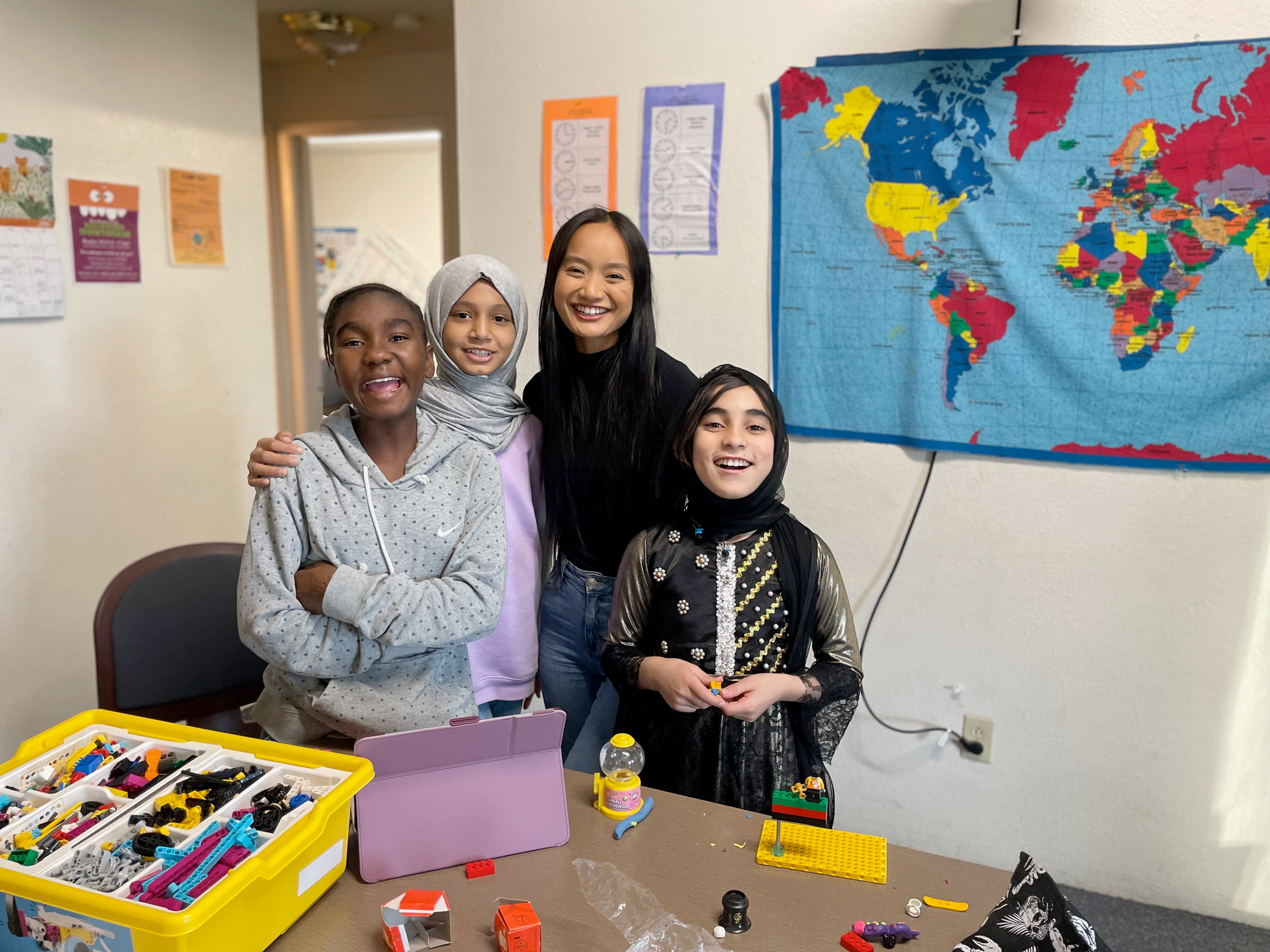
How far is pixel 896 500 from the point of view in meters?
2.23

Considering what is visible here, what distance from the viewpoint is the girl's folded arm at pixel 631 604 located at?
1484 mm

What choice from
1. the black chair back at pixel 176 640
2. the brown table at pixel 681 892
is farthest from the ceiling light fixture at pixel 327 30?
the brown table at pixel 681 892

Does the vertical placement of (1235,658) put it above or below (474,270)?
below

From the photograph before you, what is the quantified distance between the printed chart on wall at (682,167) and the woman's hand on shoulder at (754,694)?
4.34ft

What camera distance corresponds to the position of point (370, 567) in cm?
133

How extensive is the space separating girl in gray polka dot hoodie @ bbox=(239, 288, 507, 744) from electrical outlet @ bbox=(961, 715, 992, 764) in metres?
1.40

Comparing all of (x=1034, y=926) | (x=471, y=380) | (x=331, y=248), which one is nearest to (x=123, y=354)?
(x=471, y=380)

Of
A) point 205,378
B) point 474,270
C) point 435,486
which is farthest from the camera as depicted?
point 205,378

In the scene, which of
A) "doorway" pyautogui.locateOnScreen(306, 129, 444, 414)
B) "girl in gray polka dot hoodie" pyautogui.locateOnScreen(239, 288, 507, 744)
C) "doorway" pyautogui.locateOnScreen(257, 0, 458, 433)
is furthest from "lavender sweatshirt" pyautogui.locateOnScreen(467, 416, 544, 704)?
"doorway" pyautogui.locateOnScreen(306, 129, 444, 414)

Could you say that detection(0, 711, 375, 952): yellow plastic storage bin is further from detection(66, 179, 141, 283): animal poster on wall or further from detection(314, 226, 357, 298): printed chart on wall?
detection(314, 226, 357, 298): printed chart on wall

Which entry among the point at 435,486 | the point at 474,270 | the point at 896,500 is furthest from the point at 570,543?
the point at 896,500

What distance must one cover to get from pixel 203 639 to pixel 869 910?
1.35 meters

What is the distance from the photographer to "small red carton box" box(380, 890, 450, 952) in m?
0.98

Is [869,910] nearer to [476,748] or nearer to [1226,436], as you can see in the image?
[476,748]
